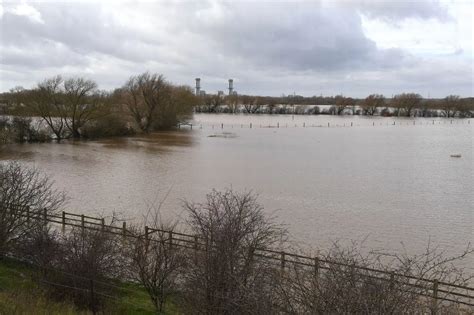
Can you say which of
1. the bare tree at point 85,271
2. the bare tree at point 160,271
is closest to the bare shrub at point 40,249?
the bare tree at point 85,271

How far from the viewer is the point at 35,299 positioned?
11.4 m

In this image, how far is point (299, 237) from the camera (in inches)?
826

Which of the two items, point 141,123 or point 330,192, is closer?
point 330,192

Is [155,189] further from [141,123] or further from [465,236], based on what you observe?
[141,123]

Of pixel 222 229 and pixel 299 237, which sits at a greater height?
pixel 222 229

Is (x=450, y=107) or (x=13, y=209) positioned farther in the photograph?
(x=450, y=107)

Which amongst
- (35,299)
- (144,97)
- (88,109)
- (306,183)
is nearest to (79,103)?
(88,109)

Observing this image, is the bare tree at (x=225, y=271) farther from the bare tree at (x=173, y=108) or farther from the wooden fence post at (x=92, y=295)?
the bare tree at (x=173, y=108)

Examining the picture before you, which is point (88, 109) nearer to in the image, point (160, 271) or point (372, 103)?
point (160, 271)

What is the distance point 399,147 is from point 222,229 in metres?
56.5

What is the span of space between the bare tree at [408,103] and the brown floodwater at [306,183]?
108m

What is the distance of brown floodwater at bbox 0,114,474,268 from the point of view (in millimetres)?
22953

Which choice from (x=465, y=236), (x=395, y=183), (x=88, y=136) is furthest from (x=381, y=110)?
(x=465, y=236)

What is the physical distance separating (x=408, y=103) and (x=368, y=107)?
14737 mm
